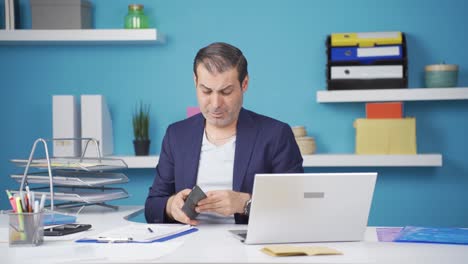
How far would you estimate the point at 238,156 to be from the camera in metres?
2.57

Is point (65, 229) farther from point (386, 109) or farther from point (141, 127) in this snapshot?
point (386, 109)

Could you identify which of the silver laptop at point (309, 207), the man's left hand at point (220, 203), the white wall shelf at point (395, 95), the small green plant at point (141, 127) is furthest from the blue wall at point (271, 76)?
the silver laptop at point (309, 207)

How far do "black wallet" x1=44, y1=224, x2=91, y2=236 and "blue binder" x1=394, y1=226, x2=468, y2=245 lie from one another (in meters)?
1.00

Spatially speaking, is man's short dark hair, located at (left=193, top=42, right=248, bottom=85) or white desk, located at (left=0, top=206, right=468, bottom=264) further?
man's short dark hair, located at (left=193, top=42, right=248, bottom=85)

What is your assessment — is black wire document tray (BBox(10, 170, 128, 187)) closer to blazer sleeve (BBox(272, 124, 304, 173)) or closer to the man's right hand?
the man's right hand

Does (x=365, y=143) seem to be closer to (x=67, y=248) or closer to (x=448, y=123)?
(x=448, y=123)

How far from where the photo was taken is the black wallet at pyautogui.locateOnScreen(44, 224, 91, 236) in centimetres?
218

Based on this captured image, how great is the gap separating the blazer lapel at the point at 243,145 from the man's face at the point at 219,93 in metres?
0.09

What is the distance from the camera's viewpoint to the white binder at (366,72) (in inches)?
147

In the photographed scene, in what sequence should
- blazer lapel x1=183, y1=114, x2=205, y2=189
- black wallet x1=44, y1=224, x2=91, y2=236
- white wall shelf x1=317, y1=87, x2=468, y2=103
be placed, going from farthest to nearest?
white wall shelf x1=317, y1=87, x2=468, y2=103, blazer lapel x1=183, y1=114, x2=205, y2=189, black wallet x1=44, y1=224, x2=91, y2=236

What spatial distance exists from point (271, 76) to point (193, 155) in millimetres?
1439

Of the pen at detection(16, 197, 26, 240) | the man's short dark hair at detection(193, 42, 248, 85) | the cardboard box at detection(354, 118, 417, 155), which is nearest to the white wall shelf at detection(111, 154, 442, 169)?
the cardboard box at detection(354, 118, 417, 155)

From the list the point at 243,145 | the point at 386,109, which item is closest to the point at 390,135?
the point at 386,109

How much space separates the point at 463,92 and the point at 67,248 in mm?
2440
